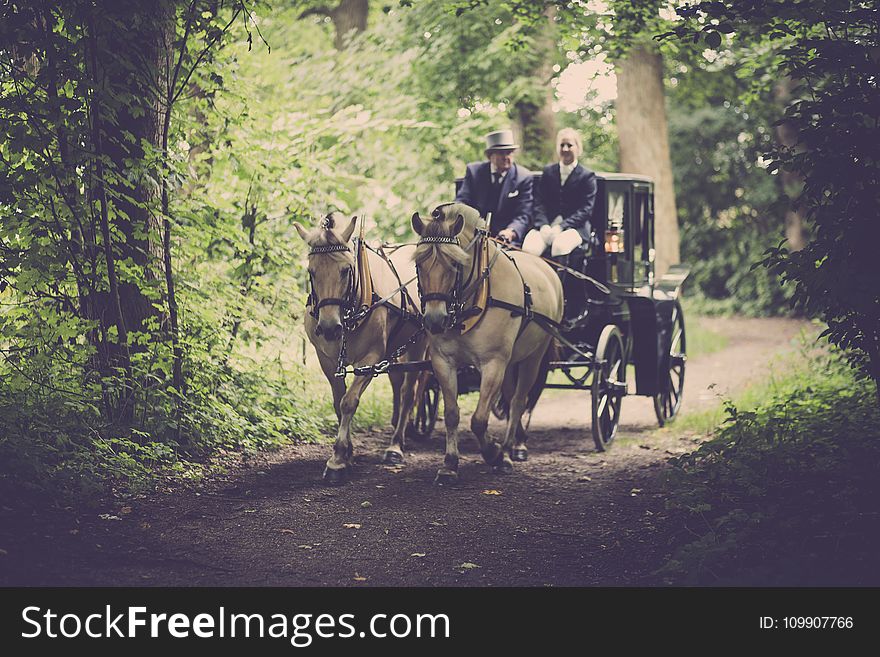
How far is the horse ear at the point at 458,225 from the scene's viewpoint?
704 centimetres

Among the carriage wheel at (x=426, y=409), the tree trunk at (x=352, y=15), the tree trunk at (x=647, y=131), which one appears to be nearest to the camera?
the carriage wheel at (x=426, y=409)

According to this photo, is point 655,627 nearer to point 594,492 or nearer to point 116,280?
point 594,492

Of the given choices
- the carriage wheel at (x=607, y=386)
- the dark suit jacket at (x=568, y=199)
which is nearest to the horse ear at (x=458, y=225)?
the dark suit jacket at (x=568, y=199)

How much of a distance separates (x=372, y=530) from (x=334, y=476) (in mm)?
1279

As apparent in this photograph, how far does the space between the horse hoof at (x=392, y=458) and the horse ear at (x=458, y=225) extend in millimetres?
2000

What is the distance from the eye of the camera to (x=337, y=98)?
1600cm

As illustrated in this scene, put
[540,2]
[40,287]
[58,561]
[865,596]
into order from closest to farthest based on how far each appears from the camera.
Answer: [865,596]
[58,561]
[40,287]
[540,2]

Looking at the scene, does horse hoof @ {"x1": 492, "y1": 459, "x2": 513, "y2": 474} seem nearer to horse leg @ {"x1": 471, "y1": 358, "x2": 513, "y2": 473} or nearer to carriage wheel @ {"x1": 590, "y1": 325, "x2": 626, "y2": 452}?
horse leg @ {"x1": 471, "y1": 358, "x2": 513, "y2": 473}

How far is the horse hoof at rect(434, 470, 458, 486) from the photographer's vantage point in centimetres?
722

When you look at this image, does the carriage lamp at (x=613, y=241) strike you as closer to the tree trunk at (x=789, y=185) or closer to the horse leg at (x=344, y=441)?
the horse leg at (x=344, y=441)

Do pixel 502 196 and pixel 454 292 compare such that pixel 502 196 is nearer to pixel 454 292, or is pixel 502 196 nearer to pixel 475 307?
pixel 475 307

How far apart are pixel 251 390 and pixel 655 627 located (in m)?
5.10

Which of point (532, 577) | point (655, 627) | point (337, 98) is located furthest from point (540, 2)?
point (337, 98)

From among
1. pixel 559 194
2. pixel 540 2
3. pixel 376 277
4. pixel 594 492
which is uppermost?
pixel 540 2
